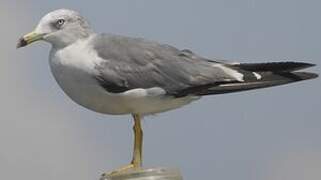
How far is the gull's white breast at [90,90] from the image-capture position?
473 centimetres

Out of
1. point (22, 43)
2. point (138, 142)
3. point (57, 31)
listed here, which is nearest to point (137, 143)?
point (138, 142)

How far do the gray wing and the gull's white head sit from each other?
0.61 feet

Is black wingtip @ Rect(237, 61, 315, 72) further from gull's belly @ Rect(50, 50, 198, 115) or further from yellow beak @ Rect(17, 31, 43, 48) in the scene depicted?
yellow beak @ Rect(17, 31, 43, 48)

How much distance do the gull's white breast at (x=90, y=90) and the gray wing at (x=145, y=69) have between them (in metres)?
0.07

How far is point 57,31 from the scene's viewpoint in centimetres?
498

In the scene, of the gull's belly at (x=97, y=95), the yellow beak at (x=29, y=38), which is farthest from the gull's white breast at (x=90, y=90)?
the yellow beak at (x=29, y=38)

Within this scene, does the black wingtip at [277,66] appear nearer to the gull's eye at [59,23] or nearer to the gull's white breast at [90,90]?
the gull's white breast at [90,90]

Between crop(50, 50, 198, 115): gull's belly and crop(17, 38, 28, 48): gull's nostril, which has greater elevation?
crop(17, 38, 28, 48): gull's nostril

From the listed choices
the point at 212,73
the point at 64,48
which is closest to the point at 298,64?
the point at 212,73

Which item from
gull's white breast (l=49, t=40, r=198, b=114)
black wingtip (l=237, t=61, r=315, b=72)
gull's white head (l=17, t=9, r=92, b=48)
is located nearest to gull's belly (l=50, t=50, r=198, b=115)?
gull's white breast (l=49, t=40, r=198, b=114)

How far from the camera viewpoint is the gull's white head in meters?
4.96

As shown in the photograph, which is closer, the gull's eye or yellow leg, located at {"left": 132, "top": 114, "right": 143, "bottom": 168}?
yellow leg, located at {"left": 132, "top": 114, "right": 143, "bottom": 168}

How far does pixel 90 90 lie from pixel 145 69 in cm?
51

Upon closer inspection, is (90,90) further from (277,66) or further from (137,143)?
(277,66)
